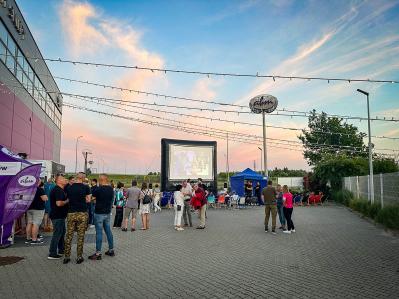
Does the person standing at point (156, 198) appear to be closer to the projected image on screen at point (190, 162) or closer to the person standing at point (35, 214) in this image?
the projected image on screen at point (190, 162)

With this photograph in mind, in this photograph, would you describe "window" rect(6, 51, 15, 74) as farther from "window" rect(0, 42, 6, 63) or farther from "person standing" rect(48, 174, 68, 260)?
"person standing" rect(48, 174, 68, 260)

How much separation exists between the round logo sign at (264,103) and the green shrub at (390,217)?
57.8ft

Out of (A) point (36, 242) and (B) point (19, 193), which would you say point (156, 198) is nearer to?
(A) point (36, 242)

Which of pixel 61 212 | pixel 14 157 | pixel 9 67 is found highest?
pixel 9 67

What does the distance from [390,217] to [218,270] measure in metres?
9.80

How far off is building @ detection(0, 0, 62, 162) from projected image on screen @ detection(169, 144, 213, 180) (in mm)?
7695

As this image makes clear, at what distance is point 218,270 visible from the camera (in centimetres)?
705

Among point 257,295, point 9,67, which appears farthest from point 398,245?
point 9,67

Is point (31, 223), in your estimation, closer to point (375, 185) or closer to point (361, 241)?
point (361, 241)

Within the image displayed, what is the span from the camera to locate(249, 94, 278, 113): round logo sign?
31.6 meters

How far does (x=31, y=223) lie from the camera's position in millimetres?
9930

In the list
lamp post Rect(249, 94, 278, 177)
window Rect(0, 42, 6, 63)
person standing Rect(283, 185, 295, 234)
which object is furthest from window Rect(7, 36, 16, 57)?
lamp post Rect(249, 94, 278, 177)

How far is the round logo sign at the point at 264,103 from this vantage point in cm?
3158

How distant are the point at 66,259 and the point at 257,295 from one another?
4238mm
